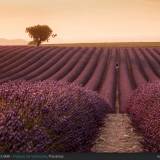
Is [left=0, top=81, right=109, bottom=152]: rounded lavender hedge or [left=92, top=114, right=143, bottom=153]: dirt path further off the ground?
[left=0, top=81, right=109, bottom=152]: rounded lavender hedge

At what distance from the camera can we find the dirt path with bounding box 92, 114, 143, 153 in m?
9.30

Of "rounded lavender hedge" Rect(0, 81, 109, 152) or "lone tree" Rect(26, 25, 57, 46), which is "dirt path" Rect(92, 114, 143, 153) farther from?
"lone tree" Rect(26, 25, 57, 46)

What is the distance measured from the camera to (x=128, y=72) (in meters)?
29.6

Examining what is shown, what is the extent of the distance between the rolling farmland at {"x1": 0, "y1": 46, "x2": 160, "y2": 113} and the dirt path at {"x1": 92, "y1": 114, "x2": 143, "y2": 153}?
691 centimetres

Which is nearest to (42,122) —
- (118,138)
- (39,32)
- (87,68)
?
(118,138)

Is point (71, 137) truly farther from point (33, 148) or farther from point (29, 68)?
point (29, 68)

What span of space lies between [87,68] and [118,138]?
1964 centimetres

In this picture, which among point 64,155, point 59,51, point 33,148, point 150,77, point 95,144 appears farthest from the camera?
point 59,51

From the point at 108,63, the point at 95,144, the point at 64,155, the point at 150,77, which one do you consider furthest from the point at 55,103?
the point at 108,63

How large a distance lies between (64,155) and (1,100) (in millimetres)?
3108

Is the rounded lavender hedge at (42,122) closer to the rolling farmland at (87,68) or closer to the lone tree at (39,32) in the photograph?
the rolling farmland at (87,68)

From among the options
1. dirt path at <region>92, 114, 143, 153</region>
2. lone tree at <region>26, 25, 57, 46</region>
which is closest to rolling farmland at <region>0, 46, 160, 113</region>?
dirt path at <region>92, 114, 143, 153</region>

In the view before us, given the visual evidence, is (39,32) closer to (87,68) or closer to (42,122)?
(87,68)

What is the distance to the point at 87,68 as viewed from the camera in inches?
1178
